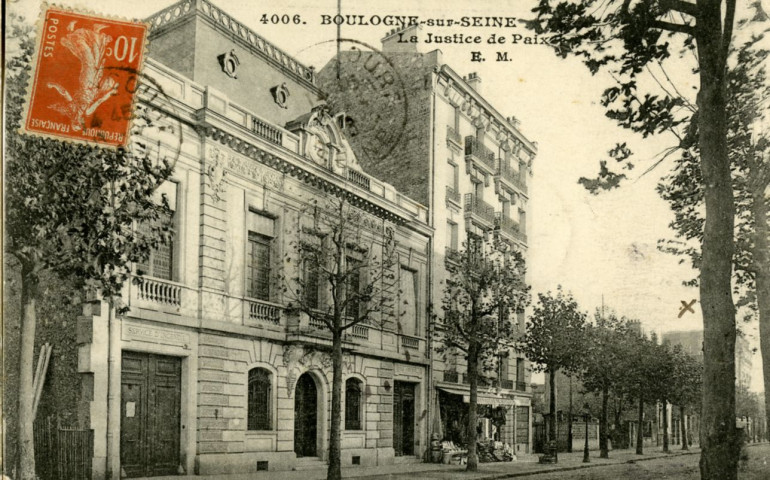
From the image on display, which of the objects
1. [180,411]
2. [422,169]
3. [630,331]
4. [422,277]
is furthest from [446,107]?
[180,411]

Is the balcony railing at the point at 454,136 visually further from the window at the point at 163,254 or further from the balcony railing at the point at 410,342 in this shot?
the window at the point at 163,254

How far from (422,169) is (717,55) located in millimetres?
19301

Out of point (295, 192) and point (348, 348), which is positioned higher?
point (295, 192)

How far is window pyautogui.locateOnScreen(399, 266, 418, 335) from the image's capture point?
2727cm

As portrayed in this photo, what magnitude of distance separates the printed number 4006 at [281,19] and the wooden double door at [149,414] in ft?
25.9

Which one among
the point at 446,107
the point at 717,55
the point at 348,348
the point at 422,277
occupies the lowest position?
the point at 348,348

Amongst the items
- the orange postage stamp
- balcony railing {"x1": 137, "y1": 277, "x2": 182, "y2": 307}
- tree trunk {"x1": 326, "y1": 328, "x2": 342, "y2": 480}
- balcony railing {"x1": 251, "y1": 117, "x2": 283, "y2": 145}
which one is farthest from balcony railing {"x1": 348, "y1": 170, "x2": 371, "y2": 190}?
the orange postage stamp

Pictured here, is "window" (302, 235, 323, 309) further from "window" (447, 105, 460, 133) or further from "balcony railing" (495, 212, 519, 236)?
"balcony railing" (495, 212, 519, 236)

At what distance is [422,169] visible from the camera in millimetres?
29312

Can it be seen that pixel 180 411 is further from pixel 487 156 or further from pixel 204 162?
pixel 487 156

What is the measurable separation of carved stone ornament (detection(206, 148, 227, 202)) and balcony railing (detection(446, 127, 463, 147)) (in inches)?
540

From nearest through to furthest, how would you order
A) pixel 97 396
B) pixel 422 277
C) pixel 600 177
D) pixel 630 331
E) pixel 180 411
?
pixel 600 177, pixel 97 396, pixel 180 411, pixel 422 277, pixel 630 331

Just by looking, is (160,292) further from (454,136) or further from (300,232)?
(454,136)

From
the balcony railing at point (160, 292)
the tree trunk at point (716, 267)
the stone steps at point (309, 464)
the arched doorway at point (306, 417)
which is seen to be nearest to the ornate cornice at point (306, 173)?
the balcony railing at point (160, 292)
